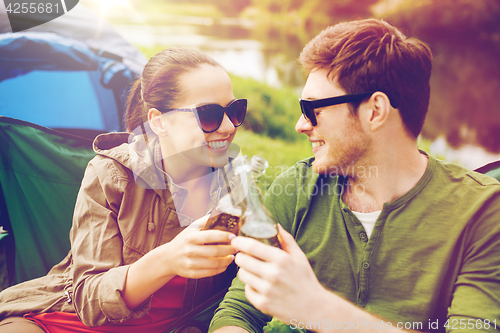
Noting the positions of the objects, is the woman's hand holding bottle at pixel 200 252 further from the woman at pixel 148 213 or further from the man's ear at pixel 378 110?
the man's ear at pixel 378 110

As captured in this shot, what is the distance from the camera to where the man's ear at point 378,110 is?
1518mm

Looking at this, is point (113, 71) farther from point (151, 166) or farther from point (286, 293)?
point (286, 293)

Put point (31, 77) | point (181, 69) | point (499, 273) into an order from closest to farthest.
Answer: point (499, 273) < point (181, 69) < point (31, 77)

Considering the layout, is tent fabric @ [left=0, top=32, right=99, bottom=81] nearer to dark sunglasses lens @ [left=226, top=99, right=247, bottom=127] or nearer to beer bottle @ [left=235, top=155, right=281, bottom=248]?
dark sunglasses lens @ [left=226, top=99, right=247, bottom=127]

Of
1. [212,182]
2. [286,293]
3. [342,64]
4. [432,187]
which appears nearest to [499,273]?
[432,187]

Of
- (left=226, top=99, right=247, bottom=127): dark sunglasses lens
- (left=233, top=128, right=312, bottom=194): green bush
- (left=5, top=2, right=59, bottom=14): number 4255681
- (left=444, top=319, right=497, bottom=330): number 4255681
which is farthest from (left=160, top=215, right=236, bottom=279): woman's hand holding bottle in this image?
(left=233, top=128, right=312, bottom=194): green bush

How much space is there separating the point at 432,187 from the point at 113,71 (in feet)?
7.42

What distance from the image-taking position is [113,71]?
2479 millimetres

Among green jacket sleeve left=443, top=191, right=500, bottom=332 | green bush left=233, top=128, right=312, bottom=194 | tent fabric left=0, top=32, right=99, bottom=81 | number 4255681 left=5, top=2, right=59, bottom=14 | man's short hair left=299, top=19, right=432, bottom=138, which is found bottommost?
green bush left=233, top=128, right=312, bottom=194

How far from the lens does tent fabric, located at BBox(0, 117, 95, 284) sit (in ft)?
6.95

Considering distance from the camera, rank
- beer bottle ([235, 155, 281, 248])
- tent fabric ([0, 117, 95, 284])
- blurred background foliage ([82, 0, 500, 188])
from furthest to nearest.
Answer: blurred background foliage ([82, 0, 500, 188]), tent fabric ([0, 117, 95, 284]), beer bottle ([235, 155, 281, 248])

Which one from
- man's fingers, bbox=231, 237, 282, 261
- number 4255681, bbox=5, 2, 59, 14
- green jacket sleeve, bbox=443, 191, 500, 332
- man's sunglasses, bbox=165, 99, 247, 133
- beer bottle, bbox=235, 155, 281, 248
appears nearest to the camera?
man's fingers, bbox=231, 237, 282, 261

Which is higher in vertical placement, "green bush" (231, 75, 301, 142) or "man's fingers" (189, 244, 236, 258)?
"man's fingers" (189, 244, 236, 258)

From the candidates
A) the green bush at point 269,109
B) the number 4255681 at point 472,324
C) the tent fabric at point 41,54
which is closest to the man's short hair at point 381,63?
the number 4255681 at point 472,324
